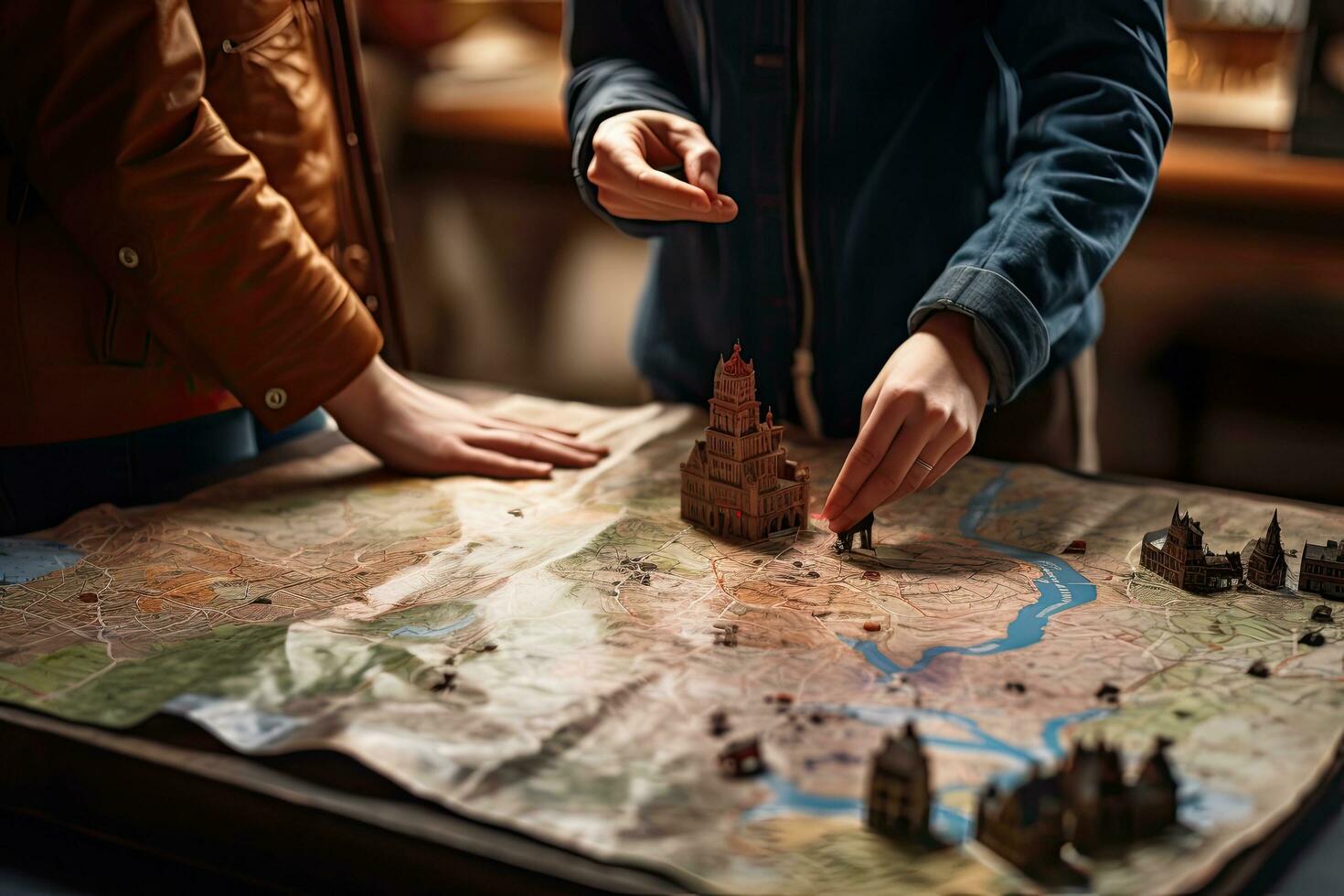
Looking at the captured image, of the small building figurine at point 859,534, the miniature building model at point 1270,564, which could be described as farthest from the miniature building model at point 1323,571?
the small building figurine at point 859,534

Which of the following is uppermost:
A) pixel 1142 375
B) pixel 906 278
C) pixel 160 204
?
pixel 160 204

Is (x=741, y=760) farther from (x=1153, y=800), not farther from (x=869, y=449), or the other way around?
(x=869, y=449)

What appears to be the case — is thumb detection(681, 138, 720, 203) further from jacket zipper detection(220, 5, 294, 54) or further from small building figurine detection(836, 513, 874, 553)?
jacket zipper detection(220, 5, 294, 54)

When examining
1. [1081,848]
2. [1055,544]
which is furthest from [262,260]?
[1081,848]

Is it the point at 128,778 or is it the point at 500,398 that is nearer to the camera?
the point at 128,778

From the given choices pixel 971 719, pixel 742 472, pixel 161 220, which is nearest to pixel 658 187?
pixel 742 472

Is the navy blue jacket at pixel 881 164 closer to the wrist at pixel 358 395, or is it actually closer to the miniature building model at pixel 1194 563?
the miniature building model at pixel 1194 563

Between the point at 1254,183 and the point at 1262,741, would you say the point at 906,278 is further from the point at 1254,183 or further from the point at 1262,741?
the point at 1254,183

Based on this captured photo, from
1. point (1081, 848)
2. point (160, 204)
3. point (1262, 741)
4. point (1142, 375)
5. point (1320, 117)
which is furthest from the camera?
point (1142, 375)
